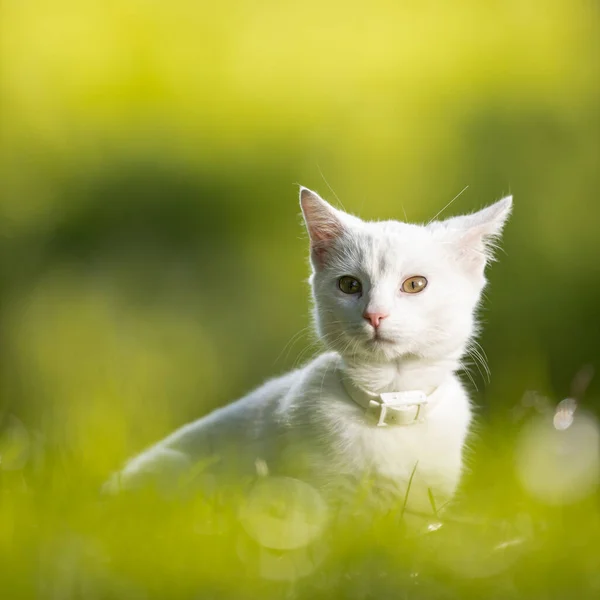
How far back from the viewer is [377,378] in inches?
69.2

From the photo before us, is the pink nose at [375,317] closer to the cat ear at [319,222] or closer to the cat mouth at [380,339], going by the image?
the cat mouth at [380,339]

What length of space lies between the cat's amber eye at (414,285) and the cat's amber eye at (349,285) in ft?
0.31

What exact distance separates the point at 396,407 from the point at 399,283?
0.24 m

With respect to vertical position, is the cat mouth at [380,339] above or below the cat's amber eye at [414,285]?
below

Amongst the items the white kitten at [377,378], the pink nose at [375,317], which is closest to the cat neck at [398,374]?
the white kitten at [377,378]

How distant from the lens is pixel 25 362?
3646mm

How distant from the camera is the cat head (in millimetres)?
1695

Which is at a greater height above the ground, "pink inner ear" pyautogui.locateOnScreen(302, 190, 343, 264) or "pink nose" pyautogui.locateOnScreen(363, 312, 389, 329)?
"pink inner ear" pyautogui.locateOnScreen(302, 190, 343, 264)

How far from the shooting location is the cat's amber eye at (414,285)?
1.72 m

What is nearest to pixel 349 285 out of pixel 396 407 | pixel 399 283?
pixel 399 283

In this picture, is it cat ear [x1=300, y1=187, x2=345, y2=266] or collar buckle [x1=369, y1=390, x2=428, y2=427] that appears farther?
cat ear [x1=300, y1=187, x2=345, y2=266]

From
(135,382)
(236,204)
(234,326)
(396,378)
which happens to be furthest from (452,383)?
(236,204)

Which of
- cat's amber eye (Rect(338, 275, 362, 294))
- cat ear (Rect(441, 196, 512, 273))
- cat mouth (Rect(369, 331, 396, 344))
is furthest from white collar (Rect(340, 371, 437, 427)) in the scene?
cat ear (Rect(441, 196, 512, 273))

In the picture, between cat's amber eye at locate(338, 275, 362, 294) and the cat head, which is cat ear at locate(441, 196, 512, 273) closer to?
the cat head
